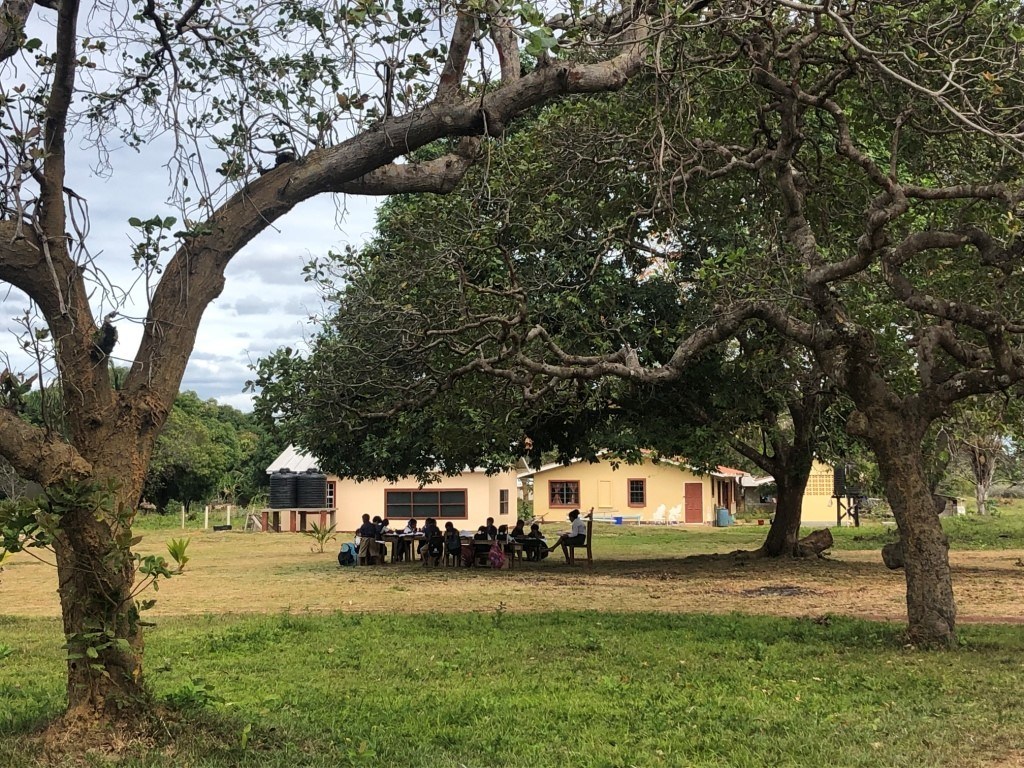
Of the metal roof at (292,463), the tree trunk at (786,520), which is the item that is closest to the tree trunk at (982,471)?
the tree trunk at (786,520)

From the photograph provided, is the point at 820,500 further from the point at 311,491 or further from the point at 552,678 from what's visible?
the point at 552,678

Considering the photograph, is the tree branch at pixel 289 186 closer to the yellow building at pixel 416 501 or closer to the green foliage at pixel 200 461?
the yellow building at pixel 416 501

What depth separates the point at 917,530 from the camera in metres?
8.91

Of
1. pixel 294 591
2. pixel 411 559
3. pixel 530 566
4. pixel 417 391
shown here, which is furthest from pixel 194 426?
pixel 417 391

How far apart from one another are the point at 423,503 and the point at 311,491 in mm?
4938

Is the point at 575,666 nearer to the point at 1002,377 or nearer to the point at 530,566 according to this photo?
the point at 1002,377

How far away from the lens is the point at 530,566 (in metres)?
21.1

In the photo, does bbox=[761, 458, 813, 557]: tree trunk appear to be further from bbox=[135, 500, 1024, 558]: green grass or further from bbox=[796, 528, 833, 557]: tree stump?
bbox=[135, 500, 1024, 558]: green grass

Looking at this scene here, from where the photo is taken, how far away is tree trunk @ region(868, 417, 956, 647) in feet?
29.1

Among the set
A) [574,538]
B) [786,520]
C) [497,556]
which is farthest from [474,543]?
[786,520]

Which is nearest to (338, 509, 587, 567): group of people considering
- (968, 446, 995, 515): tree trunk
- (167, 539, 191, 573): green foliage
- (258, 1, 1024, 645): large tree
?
(258, 1, 1024, 645): large tree

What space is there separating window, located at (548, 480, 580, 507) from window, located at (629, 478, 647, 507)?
2.65 m

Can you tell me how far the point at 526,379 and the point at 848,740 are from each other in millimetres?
5929

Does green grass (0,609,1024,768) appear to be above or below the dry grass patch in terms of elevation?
above
